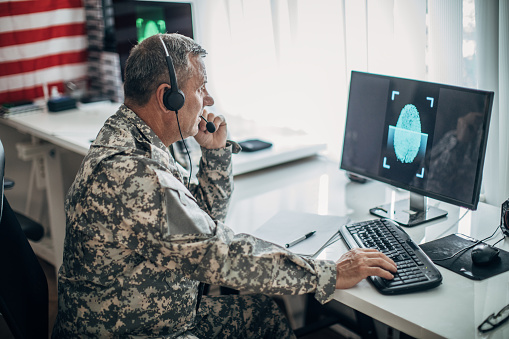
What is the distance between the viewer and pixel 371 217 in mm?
1562

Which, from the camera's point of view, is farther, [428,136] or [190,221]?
[428,136]

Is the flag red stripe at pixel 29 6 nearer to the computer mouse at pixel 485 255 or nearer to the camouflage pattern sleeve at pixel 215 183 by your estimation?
the camouflage pattern sleeve at pixel 215 183

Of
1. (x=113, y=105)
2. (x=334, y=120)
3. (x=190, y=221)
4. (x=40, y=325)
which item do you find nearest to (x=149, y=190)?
(x=190, y=221)

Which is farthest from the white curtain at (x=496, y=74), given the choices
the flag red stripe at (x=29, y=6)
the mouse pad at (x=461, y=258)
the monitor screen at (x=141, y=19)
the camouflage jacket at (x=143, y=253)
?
the flag red stripe at (x=29, y=6)

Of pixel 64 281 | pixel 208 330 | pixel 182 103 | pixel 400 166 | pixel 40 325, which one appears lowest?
pixel 208 330

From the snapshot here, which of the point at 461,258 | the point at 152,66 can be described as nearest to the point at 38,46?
the point at 152,66

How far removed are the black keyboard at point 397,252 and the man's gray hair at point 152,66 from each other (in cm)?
58

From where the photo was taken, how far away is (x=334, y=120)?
7.05ft

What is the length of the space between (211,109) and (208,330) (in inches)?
52.7

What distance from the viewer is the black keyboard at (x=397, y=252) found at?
115 centimetres

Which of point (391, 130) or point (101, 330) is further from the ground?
point (391, 130)

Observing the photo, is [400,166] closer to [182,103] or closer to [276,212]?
[276,212]

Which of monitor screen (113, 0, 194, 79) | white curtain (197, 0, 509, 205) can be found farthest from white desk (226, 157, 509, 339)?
monitor screen (113, 0, 194, 79)

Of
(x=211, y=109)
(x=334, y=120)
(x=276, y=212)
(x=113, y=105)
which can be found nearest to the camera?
(x=276, y=212)
